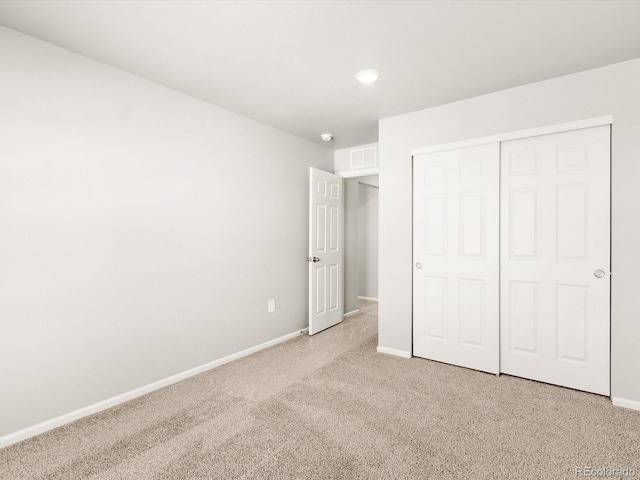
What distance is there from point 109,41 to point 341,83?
1.59 metres

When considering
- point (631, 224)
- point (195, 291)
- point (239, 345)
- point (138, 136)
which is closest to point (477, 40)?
point (631, 224)

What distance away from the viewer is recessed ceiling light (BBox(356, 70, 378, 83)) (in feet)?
7.97

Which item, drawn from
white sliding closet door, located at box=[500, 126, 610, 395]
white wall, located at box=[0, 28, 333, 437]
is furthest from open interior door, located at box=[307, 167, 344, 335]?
white sliding closet door, located at box=[500, 126, 610, 395]

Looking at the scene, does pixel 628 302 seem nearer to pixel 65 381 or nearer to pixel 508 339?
pixel 508 339

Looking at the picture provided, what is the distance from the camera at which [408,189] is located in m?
3.29

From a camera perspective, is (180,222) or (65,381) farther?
(180,222)

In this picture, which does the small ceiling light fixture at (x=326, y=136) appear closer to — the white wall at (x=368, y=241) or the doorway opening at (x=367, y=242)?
the doorway opening at (x=367, y=242)

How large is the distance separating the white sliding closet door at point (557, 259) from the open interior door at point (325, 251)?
2010mm

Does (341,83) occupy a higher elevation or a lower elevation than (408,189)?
higher

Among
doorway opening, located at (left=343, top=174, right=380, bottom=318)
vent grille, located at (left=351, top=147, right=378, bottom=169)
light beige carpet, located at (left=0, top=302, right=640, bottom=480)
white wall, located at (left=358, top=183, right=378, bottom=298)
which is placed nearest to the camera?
light beige carpet, located at (left=0, top=302, right=640, bottom=480)

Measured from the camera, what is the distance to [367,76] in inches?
97.4

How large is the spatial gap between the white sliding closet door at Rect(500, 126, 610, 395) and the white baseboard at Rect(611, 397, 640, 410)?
0.38 feet

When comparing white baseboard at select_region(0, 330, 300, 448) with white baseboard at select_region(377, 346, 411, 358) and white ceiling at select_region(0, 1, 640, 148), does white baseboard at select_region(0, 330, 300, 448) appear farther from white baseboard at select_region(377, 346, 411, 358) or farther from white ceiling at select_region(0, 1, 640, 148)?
white ceiling at select_region(0, 1, 640, 148)

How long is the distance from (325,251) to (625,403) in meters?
3.00
